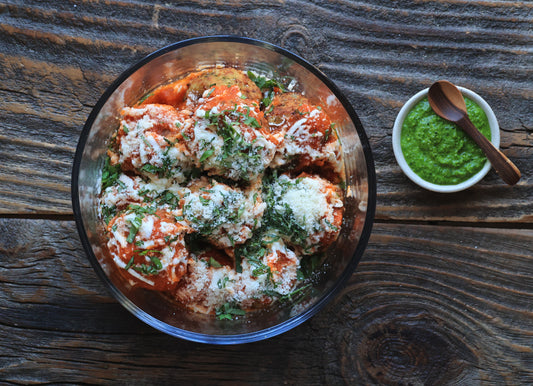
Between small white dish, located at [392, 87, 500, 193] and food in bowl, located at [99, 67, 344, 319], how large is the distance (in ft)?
1.55

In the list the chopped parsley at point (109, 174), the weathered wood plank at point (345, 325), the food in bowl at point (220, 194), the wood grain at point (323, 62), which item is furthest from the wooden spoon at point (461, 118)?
the chopped parsley at point (109, 174)

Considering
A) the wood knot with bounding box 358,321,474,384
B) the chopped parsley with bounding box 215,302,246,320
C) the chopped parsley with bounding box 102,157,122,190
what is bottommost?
the chopped parsley with bounding box 215,302,246,320

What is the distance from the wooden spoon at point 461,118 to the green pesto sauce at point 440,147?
3 centimetres

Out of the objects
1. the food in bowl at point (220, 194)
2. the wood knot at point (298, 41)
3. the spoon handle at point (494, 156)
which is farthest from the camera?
the wood knot at point (298, 41)

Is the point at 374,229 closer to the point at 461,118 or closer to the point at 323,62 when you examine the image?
the point at 461,118

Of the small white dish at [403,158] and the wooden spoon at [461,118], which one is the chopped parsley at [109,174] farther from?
the wooden spoon at [461,118]

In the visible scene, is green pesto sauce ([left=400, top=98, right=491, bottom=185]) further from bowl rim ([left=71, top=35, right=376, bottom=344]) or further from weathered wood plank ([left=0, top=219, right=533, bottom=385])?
bowl rim ([left=71, top=35, right=376, bottom=344])

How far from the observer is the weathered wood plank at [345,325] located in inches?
101

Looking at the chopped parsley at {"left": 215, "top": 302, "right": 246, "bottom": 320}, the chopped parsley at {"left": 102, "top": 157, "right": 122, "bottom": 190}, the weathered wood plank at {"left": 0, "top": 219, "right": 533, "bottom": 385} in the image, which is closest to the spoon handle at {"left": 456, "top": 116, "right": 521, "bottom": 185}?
the weathered wood plank at {"left": 0, "top": 219, "right": 533, "bottom": 385}

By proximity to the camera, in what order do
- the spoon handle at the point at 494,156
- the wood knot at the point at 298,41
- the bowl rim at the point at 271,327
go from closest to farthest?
1. the bowl rim at the point at 271,327
2. the spoon handle at the point at 494,156
3. the wood knot at the point at 298,41

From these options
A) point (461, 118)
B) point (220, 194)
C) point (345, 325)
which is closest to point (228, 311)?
point (220, 194)

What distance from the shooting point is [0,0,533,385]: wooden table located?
2.55 m

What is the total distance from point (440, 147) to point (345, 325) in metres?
1.09

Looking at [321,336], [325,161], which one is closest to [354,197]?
[325,161]
